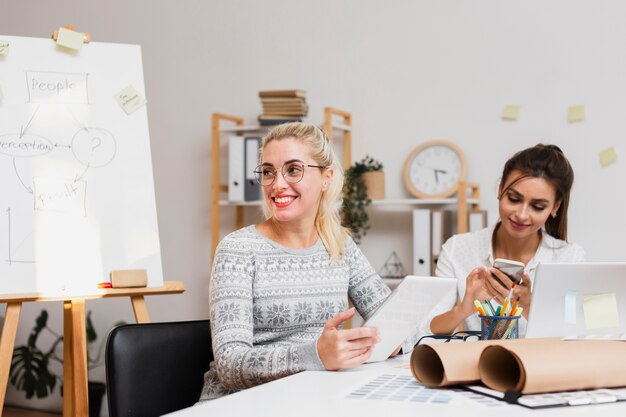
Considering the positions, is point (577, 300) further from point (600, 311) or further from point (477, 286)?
point (477, 286)

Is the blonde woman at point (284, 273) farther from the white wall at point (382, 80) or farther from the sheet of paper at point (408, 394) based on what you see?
the white wall at point (382, 80)

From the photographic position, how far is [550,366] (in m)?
1.12

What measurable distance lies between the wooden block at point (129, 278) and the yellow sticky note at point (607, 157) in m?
1.92

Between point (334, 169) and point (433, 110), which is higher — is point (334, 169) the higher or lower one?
the lower one

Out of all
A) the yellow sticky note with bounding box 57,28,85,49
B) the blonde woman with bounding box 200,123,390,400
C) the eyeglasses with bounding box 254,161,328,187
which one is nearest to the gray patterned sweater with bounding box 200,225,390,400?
the blonde woman with bounding box 200,123,390,400

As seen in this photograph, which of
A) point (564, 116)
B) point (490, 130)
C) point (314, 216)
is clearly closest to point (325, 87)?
point (490, 130)

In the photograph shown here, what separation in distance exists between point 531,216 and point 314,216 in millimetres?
686

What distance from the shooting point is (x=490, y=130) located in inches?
130

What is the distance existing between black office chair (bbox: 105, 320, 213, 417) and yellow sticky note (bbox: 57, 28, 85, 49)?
1.22 metres

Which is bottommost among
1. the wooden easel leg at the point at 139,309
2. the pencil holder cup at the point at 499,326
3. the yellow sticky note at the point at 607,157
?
the wooden easel leg at the point at 139,309

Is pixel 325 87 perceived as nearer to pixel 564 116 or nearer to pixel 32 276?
pixel 564 116

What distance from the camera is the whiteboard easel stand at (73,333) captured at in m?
2.09

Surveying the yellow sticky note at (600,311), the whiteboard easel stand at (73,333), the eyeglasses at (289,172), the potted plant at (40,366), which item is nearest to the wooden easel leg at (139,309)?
the whiteboard easel stand at (73,333)

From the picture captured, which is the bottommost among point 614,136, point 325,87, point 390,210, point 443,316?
point 443,316
